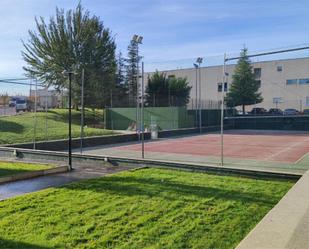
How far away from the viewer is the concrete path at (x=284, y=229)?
4.27 meters

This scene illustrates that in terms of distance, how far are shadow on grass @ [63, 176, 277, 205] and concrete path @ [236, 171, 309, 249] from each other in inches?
32.8

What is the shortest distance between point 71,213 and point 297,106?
168ft

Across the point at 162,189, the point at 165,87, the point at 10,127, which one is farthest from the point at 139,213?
the point at 165,87

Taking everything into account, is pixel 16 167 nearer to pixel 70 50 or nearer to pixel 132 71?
pixel 70 50

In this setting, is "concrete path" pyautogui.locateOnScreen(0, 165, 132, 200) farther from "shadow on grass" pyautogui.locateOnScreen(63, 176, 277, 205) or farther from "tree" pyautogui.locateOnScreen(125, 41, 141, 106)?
"tree" pyautogui.locateOnScreen(125, 41, 141, 106)

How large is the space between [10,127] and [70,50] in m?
16.2

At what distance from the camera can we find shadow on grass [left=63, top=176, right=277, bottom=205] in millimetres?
7187

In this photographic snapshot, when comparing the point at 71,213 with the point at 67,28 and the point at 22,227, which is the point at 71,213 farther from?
the point at 67,28

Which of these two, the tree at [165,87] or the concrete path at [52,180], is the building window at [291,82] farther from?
the concrete path at [52,180]

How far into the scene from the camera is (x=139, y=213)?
5930 millimetres

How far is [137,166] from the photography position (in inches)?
435

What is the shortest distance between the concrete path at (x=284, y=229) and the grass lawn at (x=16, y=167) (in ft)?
21.3

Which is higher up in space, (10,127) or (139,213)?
(10,127)

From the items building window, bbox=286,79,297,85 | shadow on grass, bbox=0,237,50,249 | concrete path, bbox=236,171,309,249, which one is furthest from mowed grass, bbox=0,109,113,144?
building window, bbox=286,79,297,85
